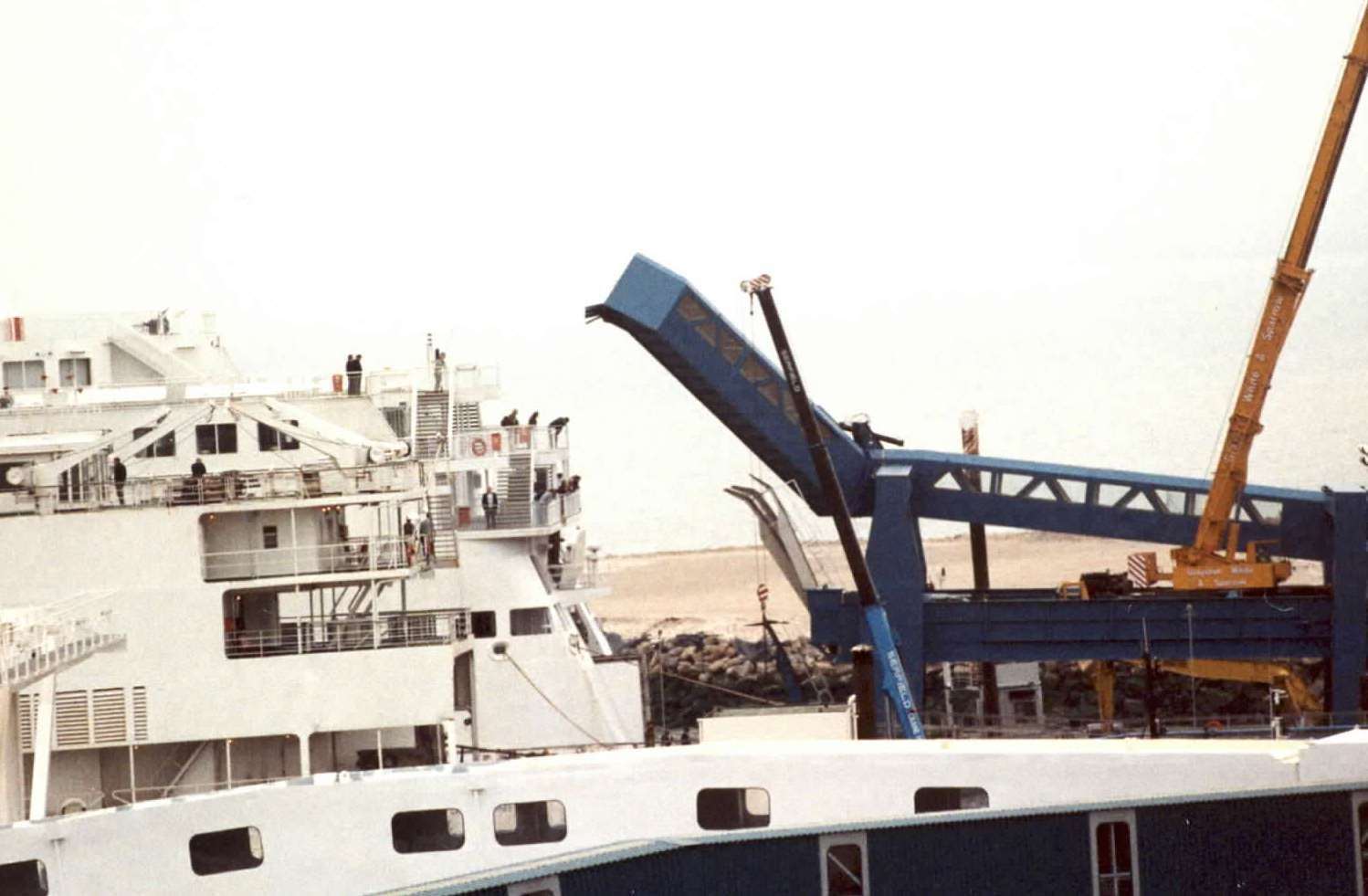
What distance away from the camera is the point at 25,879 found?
25375mm

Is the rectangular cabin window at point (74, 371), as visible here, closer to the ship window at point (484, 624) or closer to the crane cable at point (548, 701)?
the ship window at point (484, 624)

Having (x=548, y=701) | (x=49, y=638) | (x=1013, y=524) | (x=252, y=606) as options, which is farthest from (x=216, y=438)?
(x=1013, y=524)

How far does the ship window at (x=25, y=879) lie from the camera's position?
2525 cm

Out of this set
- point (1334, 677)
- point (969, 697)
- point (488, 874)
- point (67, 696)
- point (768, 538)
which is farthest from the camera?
point (969, 697)

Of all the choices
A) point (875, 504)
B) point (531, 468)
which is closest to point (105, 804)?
point (531, 468)

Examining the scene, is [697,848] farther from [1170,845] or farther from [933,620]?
[933,620]

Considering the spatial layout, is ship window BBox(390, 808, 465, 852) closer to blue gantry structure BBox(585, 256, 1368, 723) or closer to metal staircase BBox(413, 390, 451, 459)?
metal staircase BBox(413, 390, 451, 459)

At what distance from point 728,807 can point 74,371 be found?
20.1 meters

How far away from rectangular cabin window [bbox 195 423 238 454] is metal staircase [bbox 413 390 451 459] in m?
2.77

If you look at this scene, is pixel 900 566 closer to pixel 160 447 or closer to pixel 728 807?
pixel 160 447

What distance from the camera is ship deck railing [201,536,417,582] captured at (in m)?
32.0

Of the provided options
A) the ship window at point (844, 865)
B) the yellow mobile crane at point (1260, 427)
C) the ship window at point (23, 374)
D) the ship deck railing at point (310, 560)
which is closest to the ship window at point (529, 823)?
the ship window at point (844, 865)

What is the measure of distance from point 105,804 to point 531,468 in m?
10.9

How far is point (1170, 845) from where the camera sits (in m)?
22.7
